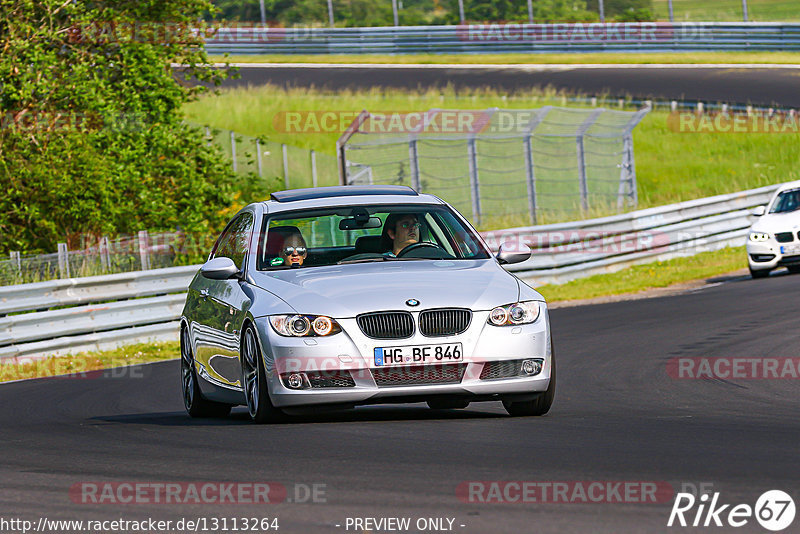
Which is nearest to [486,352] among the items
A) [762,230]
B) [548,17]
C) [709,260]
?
[762,230]

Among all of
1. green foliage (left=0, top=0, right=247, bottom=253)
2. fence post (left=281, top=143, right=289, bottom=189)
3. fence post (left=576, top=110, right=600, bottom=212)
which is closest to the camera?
green foliage (left=0, top=0, right=247, bottom=253)

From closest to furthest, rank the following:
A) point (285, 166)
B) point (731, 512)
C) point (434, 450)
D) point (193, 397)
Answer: point (731, 512) < point (434, 450) < point (193, 397) < point (285, 166)

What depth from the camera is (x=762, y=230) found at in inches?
867

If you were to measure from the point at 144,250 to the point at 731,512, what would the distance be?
15.8 meters

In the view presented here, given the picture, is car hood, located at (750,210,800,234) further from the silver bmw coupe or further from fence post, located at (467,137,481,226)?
the silver bmw coupe

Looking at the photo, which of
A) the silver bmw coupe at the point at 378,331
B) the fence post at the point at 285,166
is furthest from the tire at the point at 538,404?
the fence post at the point at 285,166

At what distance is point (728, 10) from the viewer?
48531 mm

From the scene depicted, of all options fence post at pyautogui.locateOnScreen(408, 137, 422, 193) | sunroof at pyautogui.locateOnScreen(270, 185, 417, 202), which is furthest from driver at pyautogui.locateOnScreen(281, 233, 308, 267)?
fence post at pyautogui.locateOnScreen(408, 137, 422, 193)

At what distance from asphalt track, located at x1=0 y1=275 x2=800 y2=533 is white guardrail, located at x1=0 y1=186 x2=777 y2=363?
3012 millimetres

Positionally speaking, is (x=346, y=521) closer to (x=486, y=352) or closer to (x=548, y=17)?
(x=486, y=352)

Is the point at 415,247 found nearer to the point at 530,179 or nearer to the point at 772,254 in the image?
the point at 772,254

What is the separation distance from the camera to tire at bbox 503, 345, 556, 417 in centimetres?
890

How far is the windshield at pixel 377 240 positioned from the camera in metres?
9.70

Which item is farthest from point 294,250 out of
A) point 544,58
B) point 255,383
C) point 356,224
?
point 544,58
